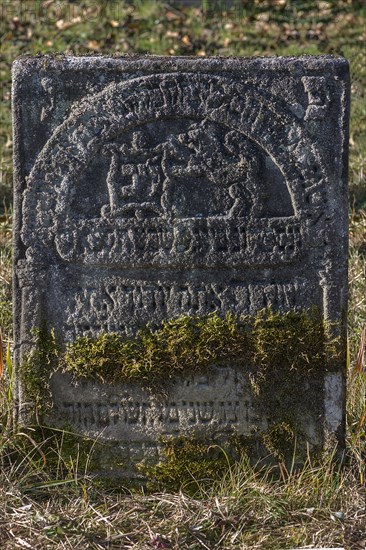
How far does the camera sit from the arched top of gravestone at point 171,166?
3.11 meters

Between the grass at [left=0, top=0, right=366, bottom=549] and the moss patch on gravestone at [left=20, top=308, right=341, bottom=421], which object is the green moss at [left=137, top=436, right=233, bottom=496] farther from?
the moss patch on gravestone at [left=20, top=308, right=341, bottom=421]

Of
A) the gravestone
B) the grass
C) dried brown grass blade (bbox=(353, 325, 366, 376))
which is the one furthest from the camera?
dried brown grass blade (bbox=(353, 325, 366, 376))

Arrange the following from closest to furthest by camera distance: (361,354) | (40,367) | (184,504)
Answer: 1. (184,504)
2. (40,367)
3. (361,354)

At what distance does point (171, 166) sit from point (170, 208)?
0.16 meters

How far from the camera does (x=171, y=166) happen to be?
124 inches

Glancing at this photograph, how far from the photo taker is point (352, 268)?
4922mm

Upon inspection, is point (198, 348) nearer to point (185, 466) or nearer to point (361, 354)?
point (185, 466)

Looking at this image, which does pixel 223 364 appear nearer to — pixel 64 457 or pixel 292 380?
pixel 292 380

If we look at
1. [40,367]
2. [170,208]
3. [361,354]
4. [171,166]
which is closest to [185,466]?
[40,367]

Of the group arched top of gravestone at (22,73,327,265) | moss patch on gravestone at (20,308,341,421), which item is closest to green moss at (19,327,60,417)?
moss patch on gravestone at (20,308,341,421)

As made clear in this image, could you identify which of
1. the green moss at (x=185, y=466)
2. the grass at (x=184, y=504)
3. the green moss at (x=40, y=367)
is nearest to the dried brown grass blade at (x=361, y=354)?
the grass at (x=184, y=504)

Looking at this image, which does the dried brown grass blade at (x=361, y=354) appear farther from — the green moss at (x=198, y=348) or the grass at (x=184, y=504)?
the green moss at (x=198, y=348)

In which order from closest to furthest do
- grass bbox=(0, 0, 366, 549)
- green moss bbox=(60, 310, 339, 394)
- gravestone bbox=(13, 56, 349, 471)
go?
grass bbox=(0, 0, 366, 549), gravestone bbox=(13, 56, 349, 471), green moss bbox=(60, 310, 339, 394)

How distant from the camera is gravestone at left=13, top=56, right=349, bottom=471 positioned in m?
3.11
